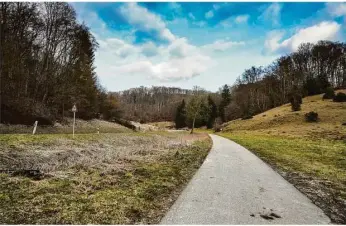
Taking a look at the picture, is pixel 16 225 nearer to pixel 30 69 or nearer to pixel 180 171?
pixel 180 171

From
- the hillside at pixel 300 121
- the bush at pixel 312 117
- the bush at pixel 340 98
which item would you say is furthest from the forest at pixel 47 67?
the bush at pixel 340 98

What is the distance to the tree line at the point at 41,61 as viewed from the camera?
26.5 m

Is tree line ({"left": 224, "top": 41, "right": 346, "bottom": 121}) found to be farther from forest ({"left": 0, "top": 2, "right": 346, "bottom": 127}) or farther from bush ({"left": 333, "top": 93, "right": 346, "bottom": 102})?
forest ({"left": 0, "top": 2, "right": 346, "bottom": 127})

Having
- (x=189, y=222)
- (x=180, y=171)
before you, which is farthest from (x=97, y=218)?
(x=180, y=171)

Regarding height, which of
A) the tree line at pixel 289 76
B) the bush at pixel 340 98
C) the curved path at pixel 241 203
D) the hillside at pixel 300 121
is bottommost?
the curved path at pixel 241 203

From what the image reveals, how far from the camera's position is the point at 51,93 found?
1369 inches

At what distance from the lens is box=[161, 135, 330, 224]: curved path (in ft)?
18.2

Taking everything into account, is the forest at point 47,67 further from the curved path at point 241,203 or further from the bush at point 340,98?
the bush at point 340,98

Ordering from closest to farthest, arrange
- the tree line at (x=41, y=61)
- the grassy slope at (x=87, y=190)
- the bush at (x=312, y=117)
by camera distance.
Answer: the grassy slope at (x=87, y=190) → the tree line at (x=41, y=61) → the bush at (x=312, y=117)

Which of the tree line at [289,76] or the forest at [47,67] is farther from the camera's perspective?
the tree line at [289,76]

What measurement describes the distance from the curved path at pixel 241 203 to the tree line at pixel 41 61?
2191 cm

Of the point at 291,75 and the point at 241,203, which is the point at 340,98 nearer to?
the point at 291,75

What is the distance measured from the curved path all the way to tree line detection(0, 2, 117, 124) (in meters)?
21.9

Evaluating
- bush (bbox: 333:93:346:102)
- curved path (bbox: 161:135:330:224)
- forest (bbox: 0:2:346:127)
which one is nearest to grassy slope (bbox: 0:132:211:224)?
curved path (bbox: 161:135:330:224)
